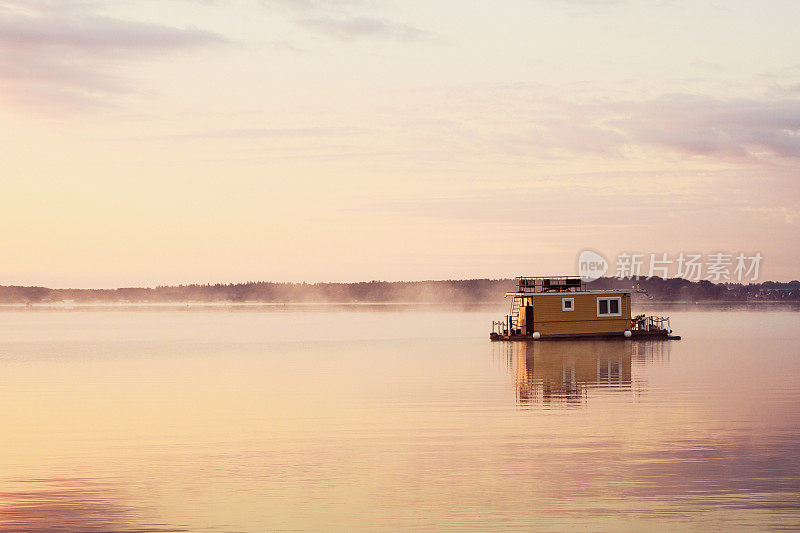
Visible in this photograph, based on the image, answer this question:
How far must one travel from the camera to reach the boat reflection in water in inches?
1361

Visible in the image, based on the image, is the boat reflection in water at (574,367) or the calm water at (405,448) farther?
the boat reflection in water at (574,367)

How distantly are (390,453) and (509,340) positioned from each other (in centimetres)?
4700

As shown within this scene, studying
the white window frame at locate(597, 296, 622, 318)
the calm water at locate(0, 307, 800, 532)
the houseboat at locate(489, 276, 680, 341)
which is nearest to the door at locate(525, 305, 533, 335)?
the houseboat at locate(489, 276, 680, 341)

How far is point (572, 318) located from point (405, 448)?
45.2 meters

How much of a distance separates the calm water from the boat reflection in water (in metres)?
0.27

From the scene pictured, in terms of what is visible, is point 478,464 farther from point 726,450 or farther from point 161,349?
point 161,349

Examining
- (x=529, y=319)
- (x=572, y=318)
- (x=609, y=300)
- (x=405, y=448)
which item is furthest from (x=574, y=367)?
(x=405, y=448)

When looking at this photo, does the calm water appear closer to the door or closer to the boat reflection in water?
the boat reflection in water

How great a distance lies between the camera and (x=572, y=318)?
66.2 meters

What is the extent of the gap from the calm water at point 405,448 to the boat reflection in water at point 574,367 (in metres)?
0.27

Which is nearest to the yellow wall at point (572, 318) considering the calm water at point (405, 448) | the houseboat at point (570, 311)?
the houseboat at point (570, 311)

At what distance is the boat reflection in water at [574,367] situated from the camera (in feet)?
113

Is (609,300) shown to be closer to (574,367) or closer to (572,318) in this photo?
(572,318)

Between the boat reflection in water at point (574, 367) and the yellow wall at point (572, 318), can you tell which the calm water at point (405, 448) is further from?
the yellow wall at point (572, 318)
